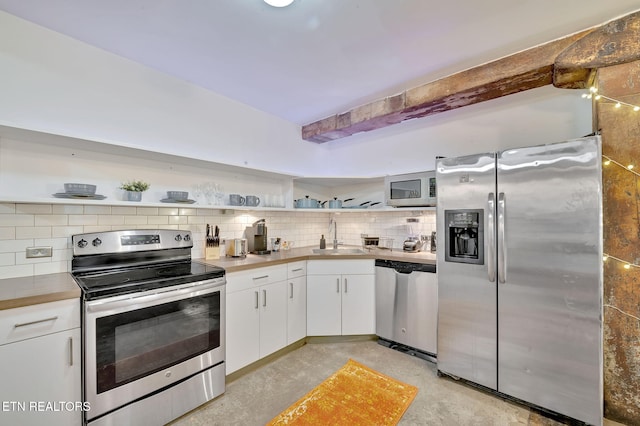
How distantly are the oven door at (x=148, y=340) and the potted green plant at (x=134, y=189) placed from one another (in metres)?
0.83

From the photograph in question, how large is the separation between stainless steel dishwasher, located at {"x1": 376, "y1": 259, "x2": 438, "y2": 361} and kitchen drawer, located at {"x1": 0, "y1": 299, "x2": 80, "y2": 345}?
8.14 feet

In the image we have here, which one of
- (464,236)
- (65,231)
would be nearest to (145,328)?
(65,231)

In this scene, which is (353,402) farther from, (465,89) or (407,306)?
(465,89)

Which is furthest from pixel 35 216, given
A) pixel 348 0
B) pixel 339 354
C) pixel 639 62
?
pixel 639 62

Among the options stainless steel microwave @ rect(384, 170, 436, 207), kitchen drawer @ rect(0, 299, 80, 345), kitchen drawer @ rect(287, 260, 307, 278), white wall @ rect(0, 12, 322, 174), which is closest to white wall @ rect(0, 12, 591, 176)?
white wall @ rect(0, 12, 322, 174)

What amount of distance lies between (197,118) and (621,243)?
3.55 meters

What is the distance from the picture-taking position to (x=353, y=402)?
2066 mm

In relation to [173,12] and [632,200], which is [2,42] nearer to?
[173,12]

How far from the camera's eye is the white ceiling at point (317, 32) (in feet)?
5.58

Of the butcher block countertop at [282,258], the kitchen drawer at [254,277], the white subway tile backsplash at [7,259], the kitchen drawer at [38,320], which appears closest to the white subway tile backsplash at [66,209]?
the white subway tile backsplash at [7,259]

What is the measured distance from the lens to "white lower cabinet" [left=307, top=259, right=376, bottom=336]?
3000 millimetres

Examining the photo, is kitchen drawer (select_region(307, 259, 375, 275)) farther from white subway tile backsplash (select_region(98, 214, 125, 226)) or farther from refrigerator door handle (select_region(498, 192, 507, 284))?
white subway tile backsplash (select_region(98, 214, 125, 226))

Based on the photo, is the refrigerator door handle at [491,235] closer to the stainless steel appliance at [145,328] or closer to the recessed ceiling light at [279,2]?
the recessed ceiling light at [279,2]

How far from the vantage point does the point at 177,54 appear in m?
2.21
